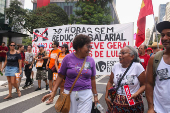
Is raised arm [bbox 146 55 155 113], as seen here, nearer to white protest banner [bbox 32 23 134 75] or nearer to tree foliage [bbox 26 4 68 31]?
white protest banner [bbox 32 23 134 75]

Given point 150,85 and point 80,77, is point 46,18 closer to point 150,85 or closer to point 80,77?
point 80,77

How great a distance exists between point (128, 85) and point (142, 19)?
4.55 meters

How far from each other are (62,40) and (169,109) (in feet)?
19.8

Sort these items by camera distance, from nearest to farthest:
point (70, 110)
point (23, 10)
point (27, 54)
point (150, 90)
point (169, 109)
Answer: point (169, 109), point (150, 90), point (70, 110), point (27, 54), point (23, 10)

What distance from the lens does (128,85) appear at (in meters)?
2.73

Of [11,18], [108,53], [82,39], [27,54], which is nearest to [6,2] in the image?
[11,18]

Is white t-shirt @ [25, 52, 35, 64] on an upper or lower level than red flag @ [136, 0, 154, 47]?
lower

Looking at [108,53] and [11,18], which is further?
[11,18]

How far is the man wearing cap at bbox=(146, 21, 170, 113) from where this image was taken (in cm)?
185

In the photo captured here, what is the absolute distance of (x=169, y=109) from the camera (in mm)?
1832

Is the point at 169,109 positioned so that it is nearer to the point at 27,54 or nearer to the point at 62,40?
the point at 62,40

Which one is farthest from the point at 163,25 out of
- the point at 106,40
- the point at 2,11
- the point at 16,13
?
the point at 2,11

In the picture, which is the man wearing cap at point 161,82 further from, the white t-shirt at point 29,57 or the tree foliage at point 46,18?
the tree foliage at point 46,18

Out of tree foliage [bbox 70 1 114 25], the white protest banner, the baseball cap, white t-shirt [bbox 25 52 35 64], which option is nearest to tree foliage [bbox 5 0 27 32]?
tree foliage [bbox 70 1 114 25]
